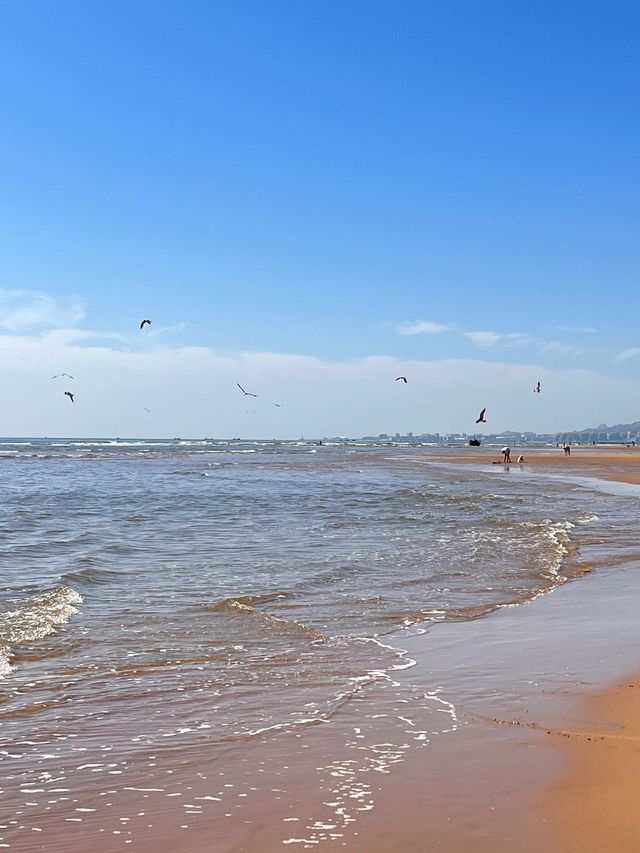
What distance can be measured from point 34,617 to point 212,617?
2.07m

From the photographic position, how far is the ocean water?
5.22m

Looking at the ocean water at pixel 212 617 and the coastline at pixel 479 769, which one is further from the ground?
the coastline at pixel 479 769

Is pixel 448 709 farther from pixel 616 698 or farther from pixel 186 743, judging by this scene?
pixel 186 743

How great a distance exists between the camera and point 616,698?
5.98 meters

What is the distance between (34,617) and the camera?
29.7 feet

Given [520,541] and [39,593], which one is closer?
[39,593]

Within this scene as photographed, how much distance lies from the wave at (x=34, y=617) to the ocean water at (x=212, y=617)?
0.04m

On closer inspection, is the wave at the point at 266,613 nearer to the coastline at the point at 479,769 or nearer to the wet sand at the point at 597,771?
the coastline at the point at 479,769

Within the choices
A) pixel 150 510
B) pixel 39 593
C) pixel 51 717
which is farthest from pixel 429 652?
pixel 150 510

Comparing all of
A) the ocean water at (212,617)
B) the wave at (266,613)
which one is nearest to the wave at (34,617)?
the ocean water at (212,617)

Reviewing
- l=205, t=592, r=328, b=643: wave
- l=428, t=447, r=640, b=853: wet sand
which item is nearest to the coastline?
l=428, t=447, r=640, b=853: wet sand

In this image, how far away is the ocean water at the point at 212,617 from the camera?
5.22 metres

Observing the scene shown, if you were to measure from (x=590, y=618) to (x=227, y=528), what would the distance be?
1092 centimetres

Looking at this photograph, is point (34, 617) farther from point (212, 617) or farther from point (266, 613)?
point (266, 613)
